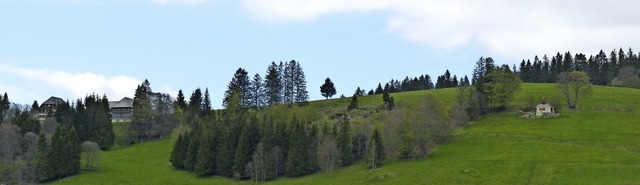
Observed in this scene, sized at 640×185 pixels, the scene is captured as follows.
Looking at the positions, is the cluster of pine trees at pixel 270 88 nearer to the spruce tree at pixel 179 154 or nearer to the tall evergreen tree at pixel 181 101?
the tall evergreen tree at pixel 181 101

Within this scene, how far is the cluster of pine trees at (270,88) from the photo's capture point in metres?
181

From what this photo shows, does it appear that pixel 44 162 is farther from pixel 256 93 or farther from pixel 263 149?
pixel 256 93

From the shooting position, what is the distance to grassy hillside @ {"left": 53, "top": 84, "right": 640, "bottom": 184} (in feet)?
297

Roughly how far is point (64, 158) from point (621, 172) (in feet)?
284

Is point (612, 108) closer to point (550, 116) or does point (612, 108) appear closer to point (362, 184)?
point (550, 116)

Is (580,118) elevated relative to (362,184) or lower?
elevated

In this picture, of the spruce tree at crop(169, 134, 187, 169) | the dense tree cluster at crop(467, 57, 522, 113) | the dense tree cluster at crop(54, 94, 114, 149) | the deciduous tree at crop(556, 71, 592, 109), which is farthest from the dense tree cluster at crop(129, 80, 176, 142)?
the deciduous tree at crop(556, 71, 592, 109)

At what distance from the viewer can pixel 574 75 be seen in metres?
146

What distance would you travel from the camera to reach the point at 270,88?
18288 cm

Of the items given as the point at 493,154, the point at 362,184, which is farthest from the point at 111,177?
the point at 493,154

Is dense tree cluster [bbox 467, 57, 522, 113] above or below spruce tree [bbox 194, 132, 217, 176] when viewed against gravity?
above

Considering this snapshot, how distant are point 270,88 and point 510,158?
9242 centimetres

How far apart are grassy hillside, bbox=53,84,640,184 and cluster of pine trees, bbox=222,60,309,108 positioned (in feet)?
122

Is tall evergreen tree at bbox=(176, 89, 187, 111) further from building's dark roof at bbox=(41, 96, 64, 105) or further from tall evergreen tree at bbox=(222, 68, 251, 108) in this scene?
building's dark roof at bbox=(41, 96, 64, 105)
